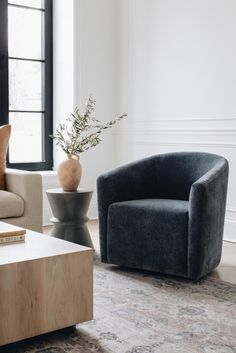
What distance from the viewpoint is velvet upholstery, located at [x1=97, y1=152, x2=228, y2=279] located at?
9.80 ft

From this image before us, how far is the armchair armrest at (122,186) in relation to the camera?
3.35 metres

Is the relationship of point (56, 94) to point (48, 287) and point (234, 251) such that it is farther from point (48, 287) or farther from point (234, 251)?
point (48, 287)

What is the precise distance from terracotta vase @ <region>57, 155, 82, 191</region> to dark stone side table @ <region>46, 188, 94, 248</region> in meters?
0.05

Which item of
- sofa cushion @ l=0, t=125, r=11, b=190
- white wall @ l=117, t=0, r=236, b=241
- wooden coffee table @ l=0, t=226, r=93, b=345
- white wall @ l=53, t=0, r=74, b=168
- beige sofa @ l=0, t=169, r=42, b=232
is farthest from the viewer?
white wall @ l=53, t=0, r=74, b=168

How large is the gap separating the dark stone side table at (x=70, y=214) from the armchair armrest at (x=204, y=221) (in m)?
0.97

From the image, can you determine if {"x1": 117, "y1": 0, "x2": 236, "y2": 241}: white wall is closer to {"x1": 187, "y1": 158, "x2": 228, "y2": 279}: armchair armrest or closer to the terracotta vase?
{"x1": 187, "y1": 158, "x2": 228, "y2": 279}: armchair armrest

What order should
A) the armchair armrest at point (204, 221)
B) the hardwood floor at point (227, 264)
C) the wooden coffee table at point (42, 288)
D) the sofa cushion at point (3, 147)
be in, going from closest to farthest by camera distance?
1. the wooden coffee table at point (42, 288)
2. the armchair armrest at point (204, 221)
3. the hardwood floor at point (227, 264)
4. the sofa cushion at point (3, 147)

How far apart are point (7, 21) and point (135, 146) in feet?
5.44

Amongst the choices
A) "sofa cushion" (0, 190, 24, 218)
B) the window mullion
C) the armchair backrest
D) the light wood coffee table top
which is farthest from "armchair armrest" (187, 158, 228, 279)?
the window mullion

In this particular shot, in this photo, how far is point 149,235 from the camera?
10.4ft

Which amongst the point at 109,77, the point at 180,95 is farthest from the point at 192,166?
the point at 109,77

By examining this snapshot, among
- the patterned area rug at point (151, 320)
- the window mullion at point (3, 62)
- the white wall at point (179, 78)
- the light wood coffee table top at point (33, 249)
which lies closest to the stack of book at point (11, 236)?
the light wood coffee table top at point (33, 249)

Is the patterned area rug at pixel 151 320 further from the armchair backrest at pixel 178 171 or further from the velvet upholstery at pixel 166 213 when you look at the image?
the armchair backrest at pixel 178 171

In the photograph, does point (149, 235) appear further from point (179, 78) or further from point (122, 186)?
point (179, 78)
